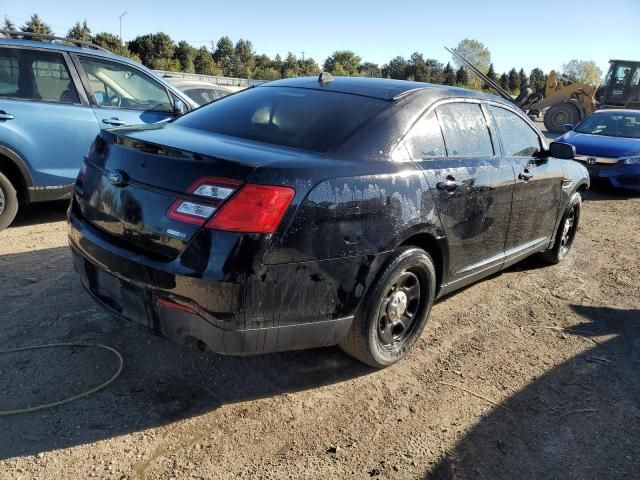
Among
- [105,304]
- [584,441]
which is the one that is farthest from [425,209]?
[105,304]

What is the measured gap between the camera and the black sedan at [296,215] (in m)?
2.39

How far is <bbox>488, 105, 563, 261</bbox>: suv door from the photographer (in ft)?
13.4

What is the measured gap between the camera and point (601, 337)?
153 inches

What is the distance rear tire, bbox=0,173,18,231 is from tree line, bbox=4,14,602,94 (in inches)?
1383

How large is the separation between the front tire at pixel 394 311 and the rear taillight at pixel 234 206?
0.77 m

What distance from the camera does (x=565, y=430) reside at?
9.12 feet

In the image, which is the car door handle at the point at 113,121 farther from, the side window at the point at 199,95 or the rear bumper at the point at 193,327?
the side window at the point at 199,95

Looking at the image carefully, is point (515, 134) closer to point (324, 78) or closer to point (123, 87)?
point (324, 78)

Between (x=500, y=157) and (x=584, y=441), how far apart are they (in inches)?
78.8

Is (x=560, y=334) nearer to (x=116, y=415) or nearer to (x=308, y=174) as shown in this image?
(x=308, y=174)

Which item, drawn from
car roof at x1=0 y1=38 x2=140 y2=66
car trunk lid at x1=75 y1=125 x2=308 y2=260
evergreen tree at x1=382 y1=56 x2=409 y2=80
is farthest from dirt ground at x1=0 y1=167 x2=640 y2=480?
evergreen tree at x1=382 y1=56 x2=409 y2=80

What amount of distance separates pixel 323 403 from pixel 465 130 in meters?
2.04

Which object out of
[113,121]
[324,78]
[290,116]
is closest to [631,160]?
[324,78]

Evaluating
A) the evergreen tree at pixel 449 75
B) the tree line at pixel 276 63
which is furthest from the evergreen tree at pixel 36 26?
the evergreen tree at pixel 449 75
